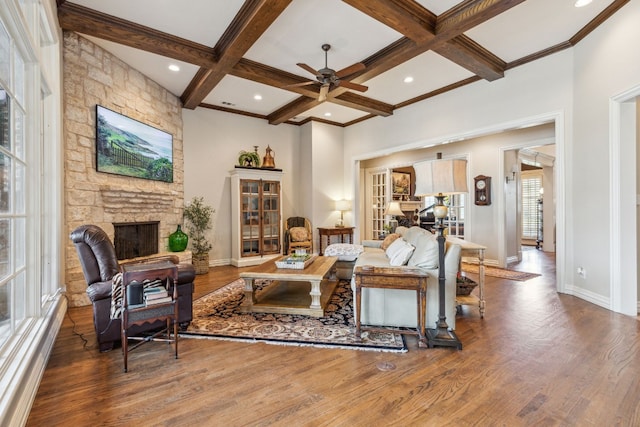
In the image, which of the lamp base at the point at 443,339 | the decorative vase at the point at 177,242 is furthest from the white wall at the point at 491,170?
the decorative vase at the point at 177,242

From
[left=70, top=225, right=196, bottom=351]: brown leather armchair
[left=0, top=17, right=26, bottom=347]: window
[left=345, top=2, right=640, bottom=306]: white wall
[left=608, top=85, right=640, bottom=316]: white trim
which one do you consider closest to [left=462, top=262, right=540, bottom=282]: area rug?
[left=345, top=2, right=640, bottom=306]: white wall

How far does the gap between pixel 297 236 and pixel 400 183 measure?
377 cm

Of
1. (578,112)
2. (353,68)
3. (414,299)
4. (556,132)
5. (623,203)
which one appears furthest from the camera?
(556,132)

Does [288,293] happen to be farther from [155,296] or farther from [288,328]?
[155,296]

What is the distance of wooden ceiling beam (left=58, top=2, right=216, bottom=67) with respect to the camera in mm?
3084

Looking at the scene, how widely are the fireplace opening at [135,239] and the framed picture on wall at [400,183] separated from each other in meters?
5.86

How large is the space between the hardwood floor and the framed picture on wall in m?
5.73

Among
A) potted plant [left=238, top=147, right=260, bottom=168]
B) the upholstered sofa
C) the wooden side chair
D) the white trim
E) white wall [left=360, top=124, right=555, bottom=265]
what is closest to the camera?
the upholstered sofa

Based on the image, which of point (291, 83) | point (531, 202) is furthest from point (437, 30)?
point (531, 202)

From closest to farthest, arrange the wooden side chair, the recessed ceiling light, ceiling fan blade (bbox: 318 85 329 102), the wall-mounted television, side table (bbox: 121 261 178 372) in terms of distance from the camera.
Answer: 1. side table (bbox: 121 261 178 372)
2. the recessed ceiling light
3. the wall-mounted television
4. ceiling fan blade (bbox: 318 85 329 102)
5. the wooden side chair

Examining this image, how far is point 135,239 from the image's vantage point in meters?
4.57

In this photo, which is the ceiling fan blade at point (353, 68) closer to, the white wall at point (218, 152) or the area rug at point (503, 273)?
the white wall at point (218, 152)

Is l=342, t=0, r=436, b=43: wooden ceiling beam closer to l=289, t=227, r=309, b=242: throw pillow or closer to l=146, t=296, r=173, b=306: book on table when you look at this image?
l=146, t=296, r=173, b=306: book on table

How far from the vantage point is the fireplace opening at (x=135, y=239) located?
4.27 m
